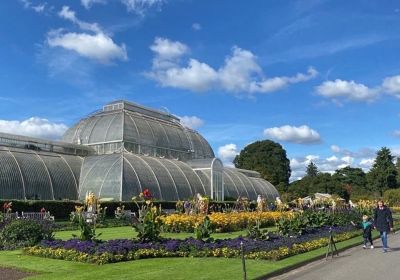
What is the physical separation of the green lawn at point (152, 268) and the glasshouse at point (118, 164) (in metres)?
27.3

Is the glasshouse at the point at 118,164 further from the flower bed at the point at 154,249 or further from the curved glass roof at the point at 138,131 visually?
the flower bed at the point at 154,249

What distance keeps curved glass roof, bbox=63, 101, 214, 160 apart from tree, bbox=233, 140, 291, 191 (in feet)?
140

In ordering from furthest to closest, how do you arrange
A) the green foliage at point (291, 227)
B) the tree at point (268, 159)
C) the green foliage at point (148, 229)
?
the tree at point (268, 159), the green foliage at point (291, 227), the green foliage at point (148, 229)

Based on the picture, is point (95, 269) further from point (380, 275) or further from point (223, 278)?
point (380, 275)

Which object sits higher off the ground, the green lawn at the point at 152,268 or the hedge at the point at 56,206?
the hedge at the point at 56,206

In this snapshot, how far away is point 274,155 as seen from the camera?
11900cm

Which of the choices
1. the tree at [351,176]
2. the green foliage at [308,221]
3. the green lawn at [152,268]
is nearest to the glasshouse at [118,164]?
the green foliage at [308,221]

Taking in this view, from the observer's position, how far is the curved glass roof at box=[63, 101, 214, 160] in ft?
199

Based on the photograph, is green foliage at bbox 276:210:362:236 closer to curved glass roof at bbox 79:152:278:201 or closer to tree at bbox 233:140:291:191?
curved glass roof at bbox 79:152:278:201

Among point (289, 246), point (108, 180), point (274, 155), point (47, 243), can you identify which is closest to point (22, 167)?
point (108, 180)

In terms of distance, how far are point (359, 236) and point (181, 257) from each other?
1381 cm

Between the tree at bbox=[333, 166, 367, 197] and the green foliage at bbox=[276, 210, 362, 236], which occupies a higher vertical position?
the tree at bbox=[333, 166, 367, 197]

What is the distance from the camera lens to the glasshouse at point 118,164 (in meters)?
44.0

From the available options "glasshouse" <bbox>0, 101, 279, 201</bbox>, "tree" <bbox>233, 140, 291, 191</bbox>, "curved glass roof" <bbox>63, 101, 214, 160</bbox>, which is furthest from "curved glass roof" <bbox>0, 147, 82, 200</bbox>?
"tree" <bbox>233, 140, 291, 191</bbox>
